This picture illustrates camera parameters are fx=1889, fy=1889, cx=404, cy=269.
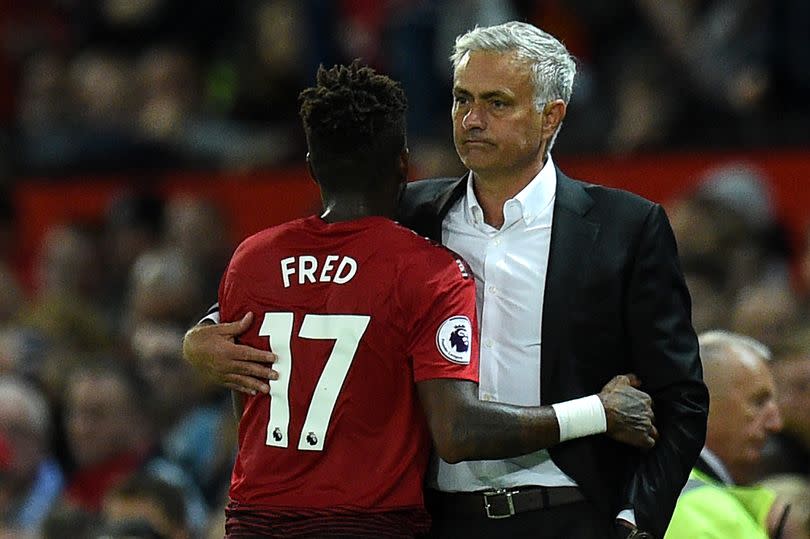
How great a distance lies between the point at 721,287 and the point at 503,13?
193cm

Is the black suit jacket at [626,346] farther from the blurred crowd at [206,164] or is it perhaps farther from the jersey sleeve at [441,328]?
the blurred crowd at [206,164]

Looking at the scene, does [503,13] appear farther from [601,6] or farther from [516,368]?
[516,368]

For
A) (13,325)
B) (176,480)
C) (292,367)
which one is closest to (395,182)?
(292,367)

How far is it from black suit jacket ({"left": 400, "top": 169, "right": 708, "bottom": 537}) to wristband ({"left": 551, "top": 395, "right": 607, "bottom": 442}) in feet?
0.36

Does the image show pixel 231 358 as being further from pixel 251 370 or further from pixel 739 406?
pixel 739 406

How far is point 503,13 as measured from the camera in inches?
353

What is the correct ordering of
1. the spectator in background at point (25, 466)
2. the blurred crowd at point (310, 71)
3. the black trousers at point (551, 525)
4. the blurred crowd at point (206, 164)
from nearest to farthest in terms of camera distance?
the black trousers at point (551, 525) < the blurred crowd at point (206, 164) < the spectator in background at point (25, 466) < the blurred crowd at point (310, 71)

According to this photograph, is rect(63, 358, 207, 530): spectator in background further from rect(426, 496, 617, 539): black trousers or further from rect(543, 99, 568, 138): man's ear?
rect(543, 99, 568, 138): man's ear

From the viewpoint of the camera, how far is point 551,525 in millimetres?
4547

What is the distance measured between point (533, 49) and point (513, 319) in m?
0.66

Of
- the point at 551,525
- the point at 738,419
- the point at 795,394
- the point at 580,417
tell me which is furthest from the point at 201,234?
the point at 580,417

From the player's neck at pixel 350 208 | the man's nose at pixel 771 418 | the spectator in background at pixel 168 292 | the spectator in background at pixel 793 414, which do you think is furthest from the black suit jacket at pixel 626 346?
the spectator in background at pixel 168 292

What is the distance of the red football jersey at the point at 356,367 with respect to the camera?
432 centimetres

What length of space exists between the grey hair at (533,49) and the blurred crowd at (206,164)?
2.12 m
